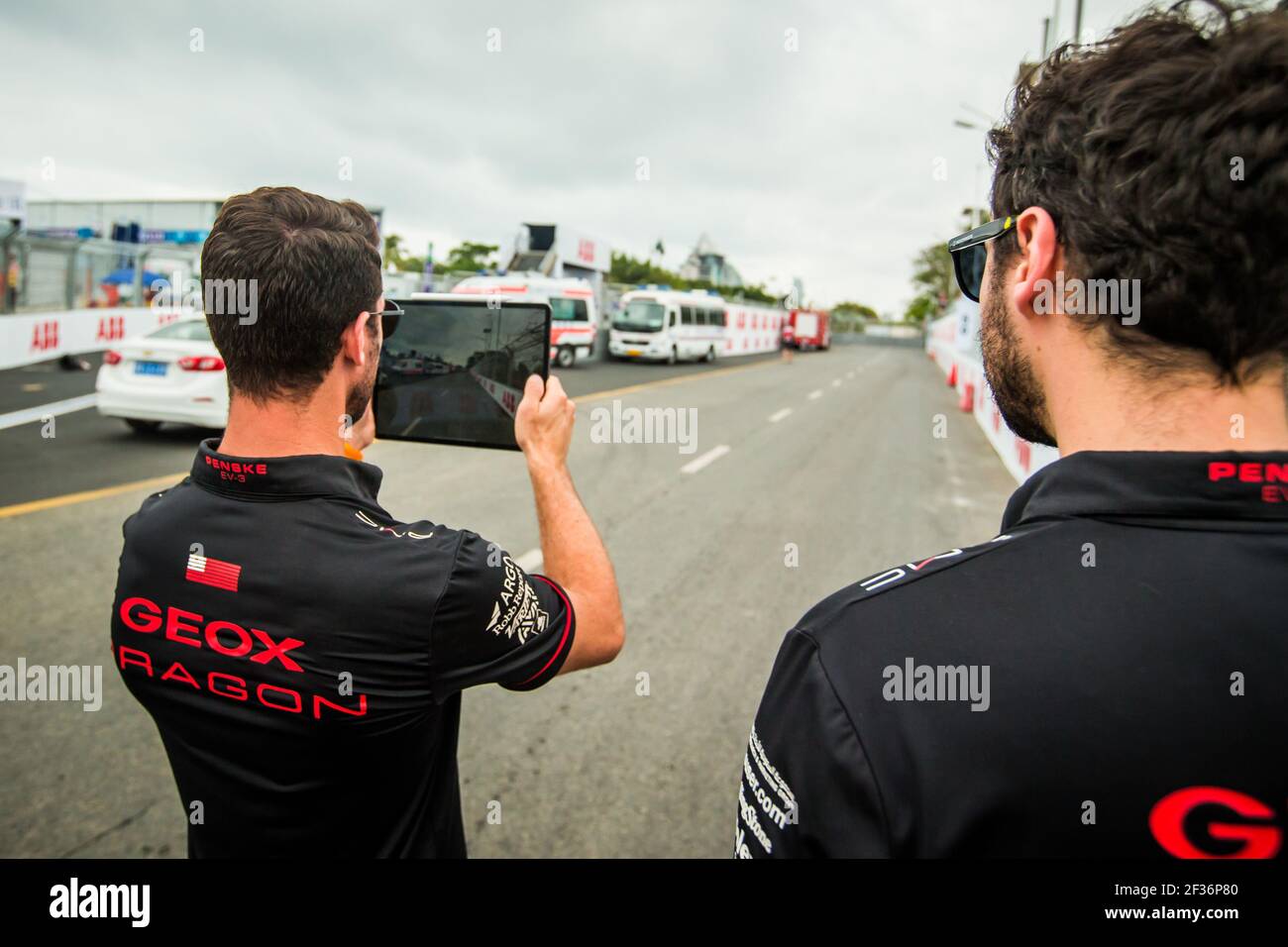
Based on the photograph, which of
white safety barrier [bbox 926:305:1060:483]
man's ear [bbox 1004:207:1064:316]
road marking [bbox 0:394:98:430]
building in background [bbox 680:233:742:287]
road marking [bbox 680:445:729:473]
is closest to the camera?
man's ear [bbox 1004:207:1064:316]

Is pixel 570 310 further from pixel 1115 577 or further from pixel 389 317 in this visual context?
pixel 1115 577

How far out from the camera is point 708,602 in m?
5.20

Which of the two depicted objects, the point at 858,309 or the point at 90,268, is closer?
the point at 90,268

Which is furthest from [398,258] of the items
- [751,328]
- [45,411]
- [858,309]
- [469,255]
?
[858,309]

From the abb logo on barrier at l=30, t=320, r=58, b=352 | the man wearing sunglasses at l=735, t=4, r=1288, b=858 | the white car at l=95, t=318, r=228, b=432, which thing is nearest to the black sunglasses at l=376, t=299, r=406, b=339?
the man wearing sunglasses at l=735, t=4, r=1288, b=858

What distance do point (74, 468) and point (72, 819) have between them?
629cm

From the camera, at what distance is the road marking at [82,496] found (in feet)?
21.0

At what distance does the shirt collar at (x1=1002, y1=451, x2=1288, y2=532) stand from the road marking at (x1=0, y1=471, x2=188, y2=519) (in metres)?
6.35

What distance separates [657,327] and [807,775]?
90.7ft

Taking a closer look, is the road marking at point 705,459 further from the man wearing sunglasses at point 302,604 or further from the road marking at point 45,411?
the man wearing sunglasses at point 302,604

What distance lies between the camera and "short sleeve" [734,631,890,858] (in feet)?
2.87

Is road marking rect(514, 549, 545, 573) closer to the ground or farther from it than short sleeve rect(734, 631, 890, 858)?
closer to the ground

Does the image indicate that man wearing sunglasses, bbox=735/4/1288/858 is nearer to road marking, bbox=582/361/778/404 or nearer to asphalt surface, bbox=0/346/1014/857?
asphalt surface, bbox=0/346/1014/857

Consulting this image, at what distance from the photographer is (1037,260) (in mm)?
1075
